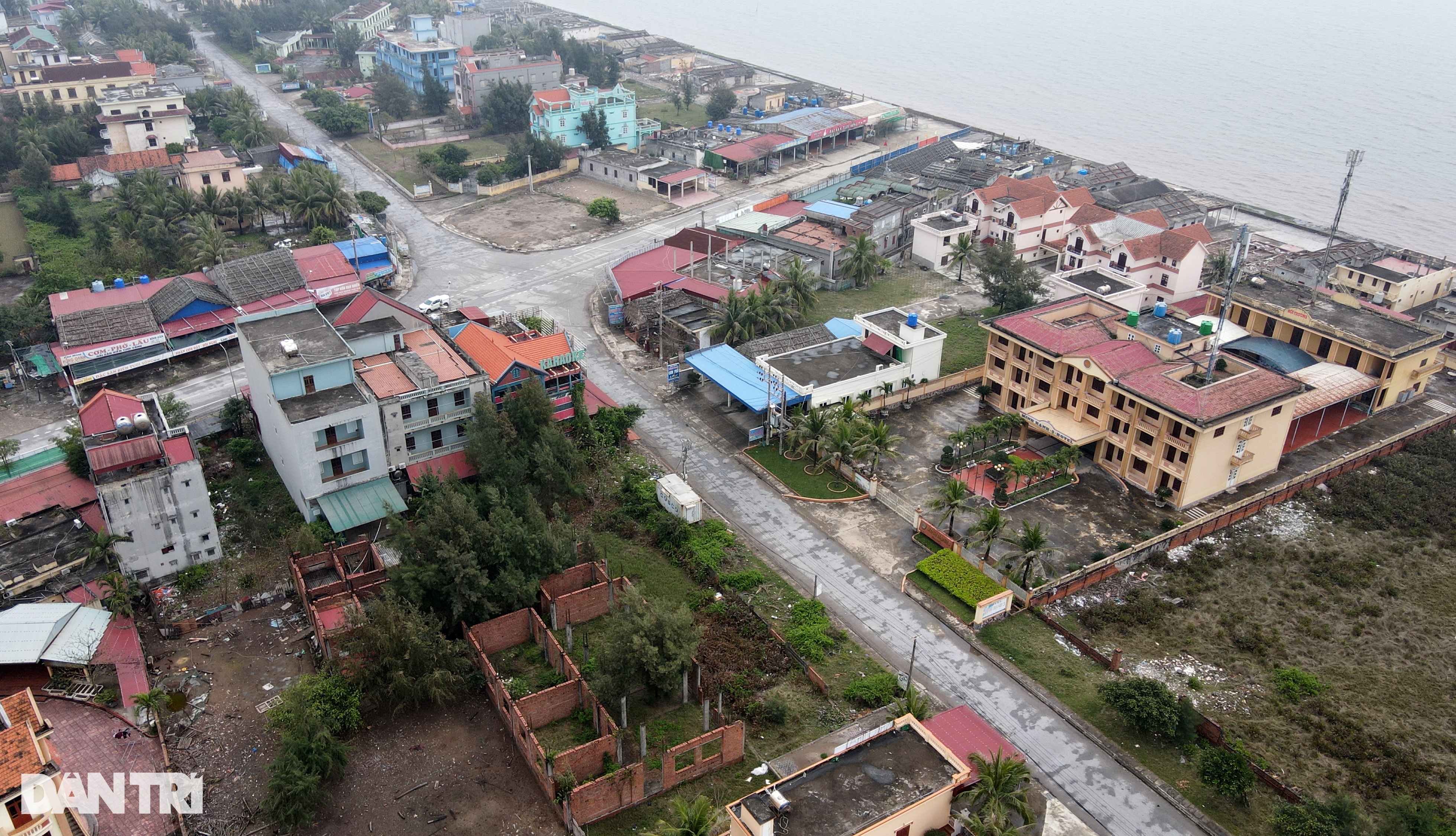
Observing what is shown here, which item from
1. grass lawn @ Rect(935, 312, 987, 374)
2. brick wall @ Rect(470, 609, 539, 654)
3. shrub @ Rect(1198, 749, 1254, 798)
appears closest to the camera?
shrub @ Rect(1198, 749, 1254, 798)

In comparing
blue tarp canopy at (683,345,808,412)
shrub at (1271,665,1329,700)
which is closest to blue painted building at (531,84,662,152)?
blue tarp canopy at (683,345,808,412)

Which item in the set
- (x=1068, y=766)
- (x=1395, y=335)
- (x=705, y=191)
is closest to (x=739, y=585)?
(x=1068, y=766)

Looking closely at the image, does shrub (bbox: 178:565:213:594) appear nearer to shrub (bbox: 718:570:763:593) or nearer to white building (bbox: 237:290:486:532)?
white building (bbox: 237:290:486:532)

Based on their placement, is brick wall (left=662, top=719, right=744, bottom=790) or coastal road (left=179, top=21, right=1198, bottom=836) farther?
coastal road (left=179, top=21, right=1198, bottom=836)

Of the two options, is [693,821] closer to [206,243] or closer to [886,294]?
[886,294]

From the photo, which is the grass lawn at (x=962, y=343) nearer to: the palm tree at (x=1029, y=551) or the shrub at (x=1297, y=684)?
the palm tree at (x=1029, y=551)

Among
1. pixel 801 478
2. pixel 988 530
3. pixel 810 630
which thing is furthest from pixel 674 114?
pixel 810 630

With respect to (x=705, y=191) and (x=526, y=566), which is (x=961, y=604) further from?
(x=705, y=191)
